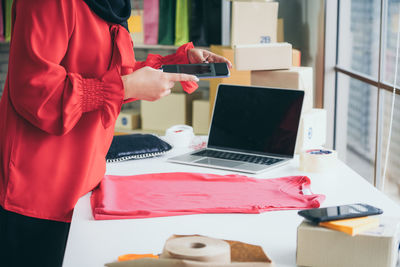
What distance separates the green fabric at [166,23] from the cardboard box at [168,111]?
0.39 meters

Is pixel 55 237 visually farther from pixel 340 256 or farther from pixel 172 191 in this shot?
pixel 340 256

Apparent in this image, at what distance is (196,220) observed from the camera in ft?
3.89

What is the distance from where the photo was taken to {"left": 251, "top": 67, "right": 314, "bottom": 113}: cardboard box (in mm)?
1916

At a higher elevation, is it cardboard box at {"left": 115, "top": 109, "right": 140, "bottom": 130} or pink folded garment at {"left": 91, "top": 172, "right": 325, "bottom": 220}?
pink folded garment at {"left": 91, "top": 172, "right": 325, "bottom": 220}

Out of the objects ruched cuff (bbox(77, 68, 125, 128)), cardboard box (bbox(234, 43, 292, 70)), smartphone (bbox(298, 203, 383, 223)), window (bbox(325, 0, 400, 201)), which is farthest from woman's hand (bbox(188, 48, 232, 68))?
window (bbox(325, 0, 400, 201))

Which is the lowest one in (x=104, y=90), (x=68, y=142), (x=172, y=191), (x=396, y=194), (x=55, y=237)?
(x=396, y=194)

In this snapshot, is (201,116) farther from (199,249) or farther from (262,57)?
(199,249)

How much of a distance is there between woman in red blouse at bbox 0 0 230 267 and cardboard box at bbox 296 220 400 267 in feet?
1.75

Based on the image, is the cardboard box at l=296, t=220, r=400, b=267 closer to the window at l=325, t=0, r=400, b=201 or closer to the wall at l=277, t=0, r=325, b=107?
the window at l=325, t=0, r=400, b=201

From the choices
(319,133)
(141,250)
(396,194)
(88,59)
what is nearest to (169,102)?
(319,133)

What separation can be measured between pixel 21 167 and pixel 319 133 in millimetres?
1125

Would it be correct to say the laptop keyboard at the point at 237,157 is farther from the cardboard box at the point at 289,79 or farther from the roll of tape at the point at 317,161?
the cardboard box at the point at 289,79

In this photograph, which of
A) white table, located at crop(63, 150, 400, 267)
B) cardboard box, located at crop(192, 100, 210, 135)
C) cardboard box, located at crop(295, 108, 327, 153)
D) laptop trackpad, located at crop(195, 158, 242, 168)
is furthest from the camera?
cardboard box, located at crop(192, 100, 210, 135)

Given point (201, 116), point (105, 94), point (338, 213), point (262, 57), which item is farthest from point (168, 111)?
point (338, 213)
